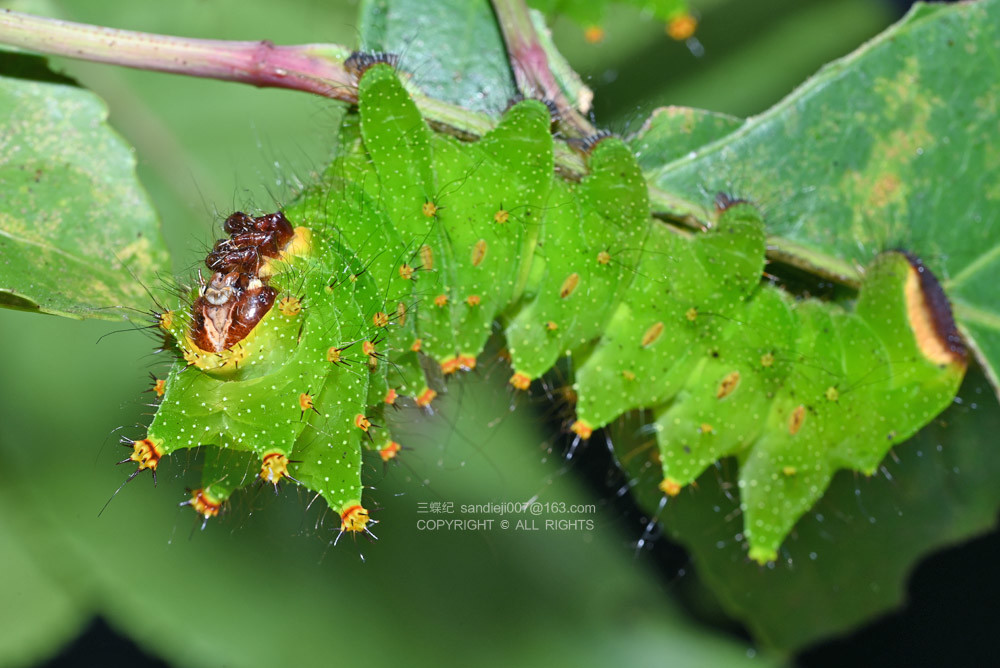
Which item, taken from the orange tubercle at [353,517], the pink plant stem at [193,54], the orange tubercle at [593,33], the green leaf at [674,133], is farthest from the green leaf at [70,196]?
the orange tubercle at [593,33]

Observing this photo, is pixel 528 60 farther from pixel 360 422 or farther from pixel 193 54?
pixel 360 422

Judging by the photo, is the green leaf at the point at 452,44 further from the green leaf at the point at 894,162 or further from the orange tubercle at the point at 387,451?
the orange tubercle at the point at 387,451

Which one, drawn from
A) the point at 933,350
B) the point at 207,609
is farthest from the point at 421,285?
the point at 207,609

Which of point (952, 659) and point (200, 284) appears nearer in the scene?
point (200, 284)

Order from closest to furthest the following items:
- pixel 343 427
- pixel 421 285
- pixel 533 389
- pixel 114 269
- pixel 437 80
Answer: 1. pixel 343 427
2. pixel 421 285
3. pixel 114 269
4. pixel 437 80
5. pixel 533 389

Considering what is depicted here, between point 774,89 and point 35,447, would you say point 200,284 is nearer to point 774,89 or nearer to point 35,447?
point 35,447

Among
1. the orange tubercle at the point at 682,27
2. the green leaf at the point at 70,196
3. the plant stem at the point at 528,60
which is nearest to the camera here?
the green leaf at the point at 70,196
